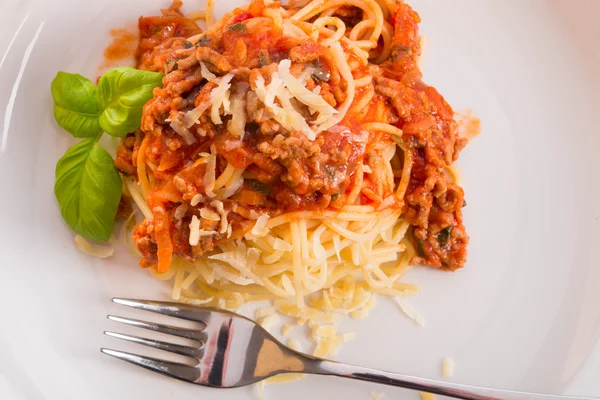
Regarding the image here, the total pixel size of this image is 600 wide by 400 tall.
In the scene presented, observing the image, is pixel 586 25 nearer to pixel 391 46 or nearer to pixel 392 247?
pixel 391 46

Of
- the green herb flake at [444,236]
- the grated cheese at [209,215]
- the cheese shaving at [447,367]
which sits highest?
the grated cheese at [209,215]

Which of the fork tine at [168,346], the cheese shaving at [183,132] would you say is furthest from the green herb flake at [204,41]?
the fork tine at [168,346]

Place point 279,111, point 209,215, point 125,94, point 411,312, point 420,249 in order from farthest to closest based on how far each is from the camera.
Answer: point 420,249 < point 411,312 < point 125,94 < point 209,215 < point 279,111

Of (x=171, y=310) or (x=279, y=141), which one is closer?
(x=279, y=141)

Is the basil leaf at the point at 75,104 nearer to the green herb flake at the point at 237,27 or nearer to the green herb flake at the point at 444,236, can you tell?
the green herb flake at the point at 237,27

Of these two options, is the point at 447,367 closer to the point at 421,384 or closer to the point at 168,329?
the point at 421,384

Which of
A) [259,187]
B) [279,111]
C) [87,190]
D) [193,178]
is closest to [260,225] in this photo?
[259,187]

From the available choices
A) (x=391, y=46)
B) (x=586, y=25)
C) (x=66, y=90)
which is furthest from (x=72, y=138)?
(x=586, y=25)
